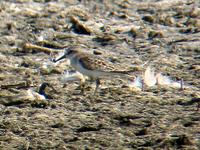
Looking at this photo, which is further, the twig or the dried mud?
the twig

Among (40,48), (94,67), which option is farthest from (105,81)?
(40,48)

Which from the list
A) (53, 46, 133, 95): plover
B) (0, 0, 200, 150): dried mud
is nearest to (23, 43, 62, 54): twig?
(0, 0, 200, 150): dried mud

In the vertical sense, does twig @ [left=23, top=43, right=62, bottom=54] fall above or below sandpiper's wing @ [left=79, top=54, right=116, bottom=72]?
below

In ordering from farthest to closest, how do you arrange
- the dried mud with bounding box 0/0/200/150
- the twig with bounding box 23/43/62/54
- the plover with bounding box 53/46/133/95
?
the twig with bounding box 23/43/62/54 → the plover with bounding box 53/46/133/95 → the dried mud with bounding box 0/0/200/150

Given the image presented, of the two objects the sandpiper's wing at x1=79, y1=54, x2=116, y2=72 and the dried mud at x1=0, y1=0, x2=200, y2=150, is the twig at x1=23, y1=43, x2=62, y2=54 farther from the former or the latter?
the sandpiper's wing at x1=79, y1=54, x2=116, y2=72

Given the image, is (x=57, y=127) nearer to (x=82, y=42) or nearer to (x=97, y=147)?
(x=97, y=147)

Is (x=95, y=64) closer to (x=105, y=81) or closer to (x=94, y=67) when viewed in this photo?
(x=94, y=67)

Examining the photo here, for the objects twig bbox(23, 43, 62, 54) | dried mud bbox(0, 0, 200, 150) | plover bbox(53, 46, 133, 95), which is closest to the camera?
dried mud bbox(0, 0, 200, 150)

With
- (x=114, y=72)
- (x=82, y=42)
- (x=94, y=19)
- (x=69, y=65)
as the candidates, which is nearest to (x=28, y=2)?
(x=94, y=19)
